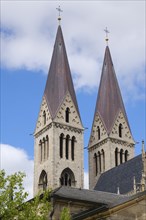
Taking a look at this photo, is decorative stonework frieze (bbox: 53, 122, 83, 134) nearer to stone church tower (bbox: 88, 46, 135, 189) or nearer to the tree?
stone church tower (bbox: 88, 46, 135, 189)

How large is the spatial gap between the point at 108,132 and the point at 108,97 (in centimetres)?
531

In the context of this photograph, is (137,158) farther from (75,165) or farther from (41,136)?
(41,136)

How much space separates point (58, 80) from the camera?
69.9m

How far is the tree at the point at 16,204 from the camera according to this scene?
2016 centimetres

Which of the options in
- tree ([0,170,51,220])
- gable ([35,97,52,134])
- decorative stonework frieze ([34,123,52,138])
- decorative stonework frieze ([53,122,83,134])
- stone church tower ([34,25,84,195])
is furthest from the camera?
gable ([35,97,52,134])

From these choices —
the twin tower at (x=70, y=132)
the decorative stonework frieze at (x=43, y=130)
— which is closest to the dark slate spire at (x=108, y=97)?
the twin tower at (x=70, y=132)

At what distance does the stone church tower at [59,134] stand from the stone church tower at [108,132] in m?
3.28

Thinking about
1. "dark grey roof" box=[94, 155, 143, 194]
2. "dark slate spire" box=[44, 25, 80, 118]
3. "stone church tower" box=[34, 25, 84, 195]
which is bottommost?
"dark grey roof" box=[94, 155, 143, 194]

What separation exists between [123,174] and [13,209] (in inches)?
1654

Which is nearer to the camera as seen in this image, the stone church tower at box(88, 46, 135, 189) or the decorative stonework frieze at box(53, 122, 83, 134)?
the decorative stonework frieze at box(53, 122, 83, 134)

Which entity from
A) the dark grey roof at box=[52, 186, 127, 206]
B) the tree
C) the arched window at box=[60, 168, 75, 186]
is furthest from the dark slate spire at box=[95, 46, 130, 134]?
the tree

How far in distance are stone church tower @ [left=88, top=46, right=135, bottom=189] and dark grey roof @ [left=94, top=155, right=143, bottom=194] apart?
3553 millimetres

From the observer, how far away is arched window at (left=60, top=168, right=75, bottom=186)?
6597cm

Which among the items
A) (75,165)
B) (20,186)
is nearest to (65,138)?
(75,165)
